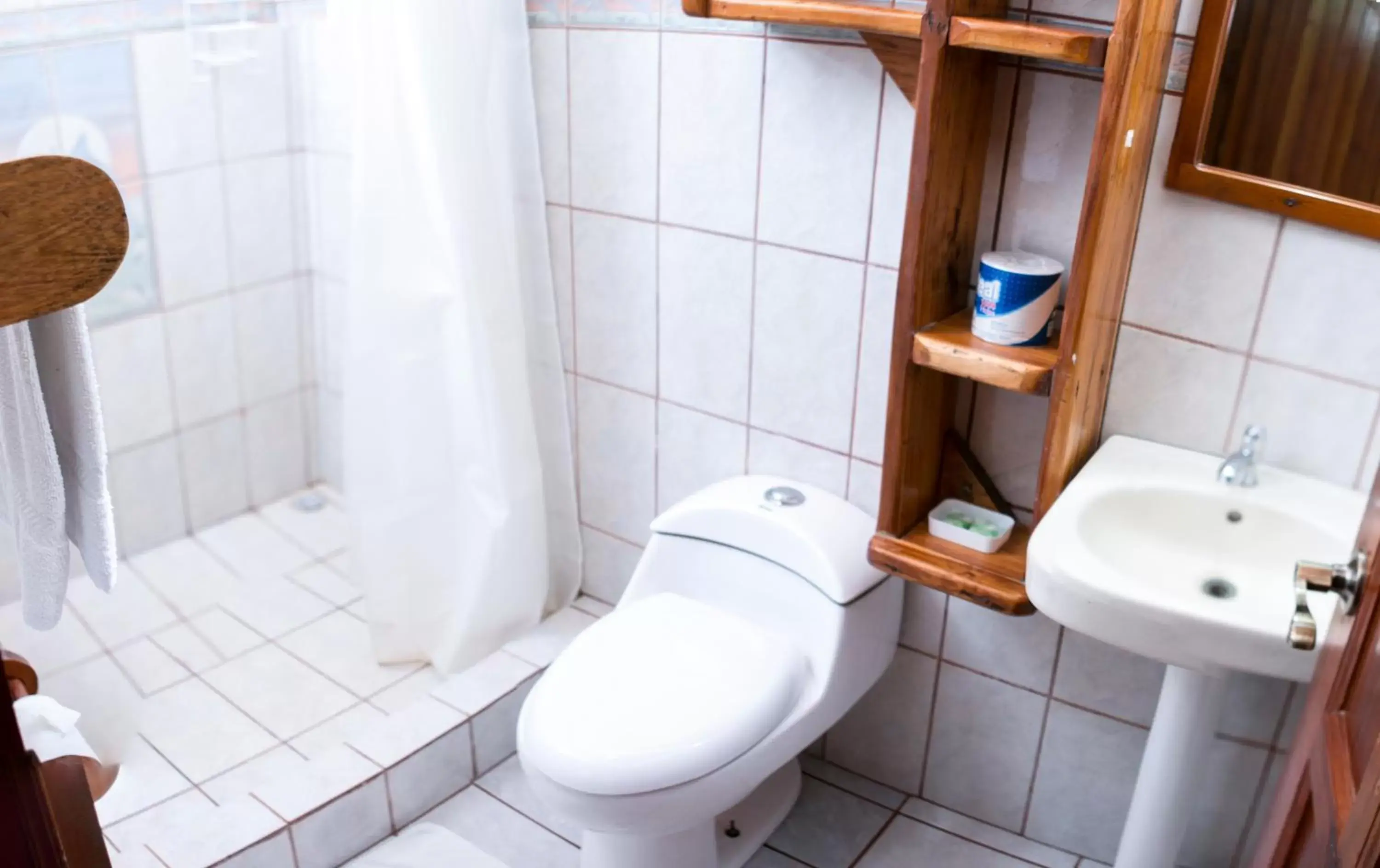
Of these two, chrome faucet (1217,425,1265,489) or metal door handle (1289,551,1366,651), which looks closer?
metal door handle (1289,551,1366,651)

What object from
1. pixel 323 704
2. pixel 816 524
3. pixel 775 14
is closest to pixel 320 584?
pixel 323 704

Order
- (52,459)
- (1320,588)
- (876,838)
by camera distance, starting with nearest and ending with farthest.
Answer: (52,459) → (1320,588) → (876,838)

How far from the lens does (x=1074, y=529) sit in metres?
1.32

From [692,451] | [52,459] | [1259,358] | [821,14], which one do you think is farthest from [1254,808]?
[52,459]

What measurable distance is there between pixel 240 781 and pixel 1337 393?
1.63 metres

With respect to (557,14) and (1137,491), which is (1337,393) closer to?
(1137,491)

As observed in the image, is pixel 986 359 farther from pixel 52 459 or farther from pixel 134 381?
pixel 134 381

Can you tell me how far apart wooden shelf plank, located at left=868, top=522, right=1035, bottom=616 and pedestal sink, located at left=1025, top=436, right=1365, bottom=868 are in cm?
14

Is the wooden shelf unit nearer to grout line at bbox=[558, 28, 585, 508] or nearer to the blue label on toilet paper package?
the blue label on toilet paper package

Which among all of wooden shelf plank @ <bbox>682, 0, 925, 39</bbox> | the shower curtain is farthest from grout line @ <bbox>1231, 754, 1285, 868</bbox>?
the shower curtain

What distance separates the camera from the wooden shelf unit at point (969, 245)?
4.13 ft

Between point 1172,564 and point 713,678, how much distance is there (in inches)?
23.4

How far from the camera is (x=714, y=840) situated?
166 centimetres

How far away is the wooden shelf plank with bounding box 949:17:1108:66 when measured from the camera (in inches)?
48.9
